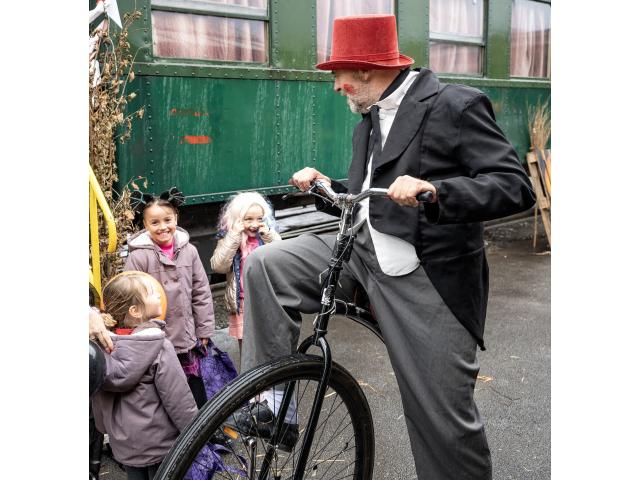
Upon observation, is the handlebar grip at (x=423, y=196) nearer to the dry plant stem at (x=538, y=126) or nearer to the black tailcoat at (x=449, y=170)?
the black tailcoat at (x=449, y=170)

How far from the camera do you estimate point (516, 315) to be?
590 cm

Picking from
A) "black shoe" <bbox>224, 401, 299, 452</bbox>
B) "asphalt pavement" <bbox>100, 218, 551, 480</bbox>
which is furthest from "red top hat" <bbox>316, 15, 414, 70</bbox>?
"asphalt pavement" <bbox>100, 218, 551, 480</bbox>

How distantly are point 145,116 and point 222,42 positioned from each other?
0.93 meters

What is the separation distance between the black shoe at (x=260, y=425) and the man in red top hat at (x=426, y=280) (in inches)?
6.5

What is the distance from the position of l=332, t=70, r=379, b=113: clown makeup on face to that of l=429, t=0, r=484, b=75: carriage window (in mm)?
5323

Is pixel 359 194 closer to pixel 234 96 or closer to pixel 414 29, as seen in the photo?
pixel 234 96

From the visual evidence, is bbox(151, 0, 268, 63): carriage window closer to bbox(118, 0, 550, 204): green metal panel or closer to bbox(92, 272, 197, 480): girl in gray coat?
bbox(118, 0, 550, 204): green metal panel

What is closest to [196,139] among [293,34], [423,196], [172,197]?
[293,34]

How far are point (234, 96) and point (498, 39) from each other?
4281mm

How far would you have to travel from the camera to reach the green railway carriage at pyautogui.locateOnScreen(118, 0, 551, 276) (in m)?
5.29

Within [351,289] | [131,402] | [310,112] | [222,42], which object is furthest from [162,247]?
[310,112]

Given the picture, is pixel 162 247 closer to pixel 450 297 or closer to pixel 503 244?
pixel 450 297

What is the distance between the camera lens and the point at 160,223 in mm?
3672

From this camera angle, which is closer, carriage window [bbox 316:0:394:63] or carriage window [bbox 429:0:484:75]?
carriage window [bbox 316:0:394:63]
